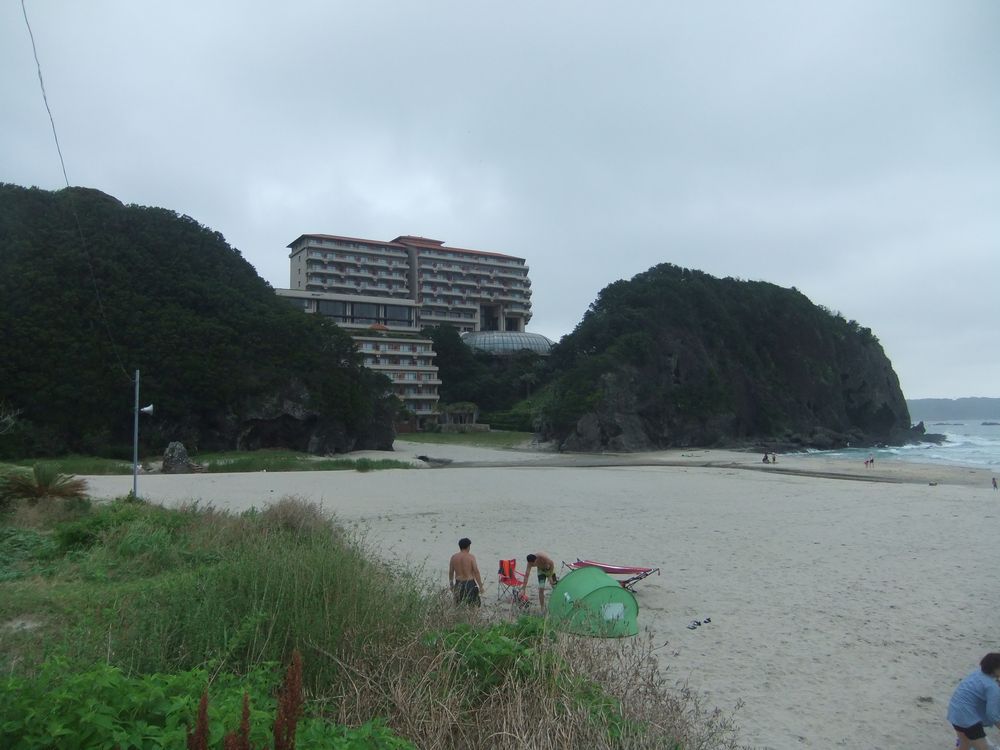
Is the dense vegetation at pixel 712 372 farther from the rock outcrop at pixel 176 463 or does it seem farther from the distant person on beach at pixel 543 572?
the distant person on beach at pixel 543 572

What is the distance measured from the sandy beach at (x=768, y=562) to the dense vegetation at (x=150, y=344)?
703 inches

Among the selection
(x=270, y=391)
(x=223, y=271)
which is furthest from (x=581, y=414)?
(x=223, y=271)

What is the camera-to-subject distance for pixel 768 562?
12078mm

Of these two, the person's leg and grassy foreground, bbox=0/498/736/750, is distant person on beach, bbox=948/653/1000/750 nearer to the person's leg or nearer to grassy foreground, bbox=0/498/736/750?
the person's leg

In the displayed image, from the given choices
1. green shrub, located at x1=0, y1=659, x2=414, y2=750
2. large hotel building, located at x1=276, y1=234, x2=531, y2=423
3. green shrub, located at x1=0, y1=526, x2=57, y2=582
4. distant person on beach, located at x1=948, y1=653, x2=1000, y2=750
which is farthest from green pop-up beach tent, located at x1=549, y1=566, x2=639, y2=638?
large hotel building, located at x1=276, y1=234, x2=531, y2=423

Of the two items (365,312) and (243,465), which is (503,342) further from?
(243,465)

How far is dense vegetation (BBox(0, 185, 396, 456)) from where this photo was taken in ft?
135

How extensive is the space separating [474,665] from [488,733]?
0.62m

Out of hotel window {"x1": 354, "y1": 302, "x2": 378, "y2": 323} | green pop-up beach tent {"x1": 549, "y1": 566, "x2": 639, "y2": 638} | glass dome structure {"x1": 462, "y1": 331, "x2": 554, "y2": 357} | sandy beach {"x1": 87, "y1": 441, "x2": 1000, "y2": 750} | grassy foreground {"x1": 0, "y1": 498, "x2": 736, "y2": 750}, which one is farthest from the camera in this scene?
glass dome structure {"x1": 462, "y1": 331, "x2": 554, "y2": 357}

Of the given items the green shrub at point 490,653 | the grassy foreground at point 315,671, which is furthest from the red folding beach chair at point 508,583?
the green shrub at point 490,653

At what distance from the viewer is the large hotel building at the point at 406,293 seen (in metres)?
78.1

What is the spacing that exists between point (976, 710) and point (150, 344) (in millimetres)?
48100

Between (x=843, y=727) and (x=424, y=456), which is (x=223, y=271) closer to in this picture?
(x=424, y=456)

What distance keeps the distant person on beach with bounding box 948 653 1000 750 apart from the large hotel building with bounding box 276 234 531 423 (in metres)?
72.0
